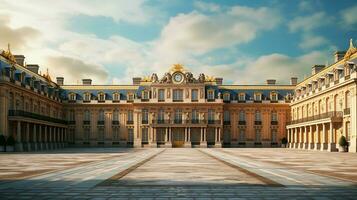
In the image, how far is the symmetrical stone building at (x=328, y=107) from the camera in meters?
48.4

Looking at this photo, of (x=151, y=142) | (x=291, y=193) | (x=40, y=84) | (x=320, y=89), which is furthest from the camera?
(x=151, y=142)

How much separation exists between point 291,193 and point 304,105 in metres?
56.8

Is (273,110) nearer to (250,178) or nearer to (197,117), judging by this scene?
(197,117)

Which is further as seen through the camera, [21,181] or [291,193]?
[21,181]

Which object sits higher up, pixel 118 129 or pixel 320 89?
pixel 320 89

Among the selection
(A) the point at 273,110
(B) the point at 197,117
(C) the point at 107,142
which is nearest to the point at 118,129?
(C) the point at 107,142

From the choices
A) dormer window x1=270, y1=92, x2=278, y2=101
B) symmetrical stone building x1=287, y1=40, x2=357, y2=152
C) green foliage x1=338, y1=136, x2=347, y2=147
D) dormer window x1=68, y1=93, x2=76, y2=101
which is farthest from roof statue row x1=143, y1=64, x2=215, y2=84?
green foliage x1=338, y1=136, x2=347, y2=147

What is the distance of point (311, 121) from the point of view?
59.7 m

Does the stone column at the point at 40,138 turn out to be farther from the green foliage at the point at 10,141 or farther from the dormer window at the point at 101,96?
the dormer window at the point at 101,96

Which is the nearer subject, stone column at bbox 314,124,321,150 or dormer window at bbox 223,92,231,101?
stone column at bbox 314,124,321,150

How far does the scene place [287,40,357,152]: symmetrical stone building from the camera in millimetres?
48438

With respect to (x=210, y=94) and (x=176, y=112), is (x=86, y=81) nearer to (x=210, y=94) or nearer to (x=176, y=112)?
(x=176, y=112)

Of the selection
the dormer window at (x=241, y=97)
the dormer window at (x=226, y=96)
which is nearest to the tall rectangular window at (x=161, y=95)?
the dormer window at (x=226, y=96)

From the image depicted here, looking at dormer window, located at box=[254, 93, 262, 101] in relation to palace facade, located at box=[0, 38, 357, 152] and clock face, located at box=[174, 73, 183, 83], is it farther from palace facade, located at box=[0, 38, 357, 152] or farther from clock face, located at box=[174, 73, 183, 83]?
clock face, located at box=[174, 73, 183, 83]
